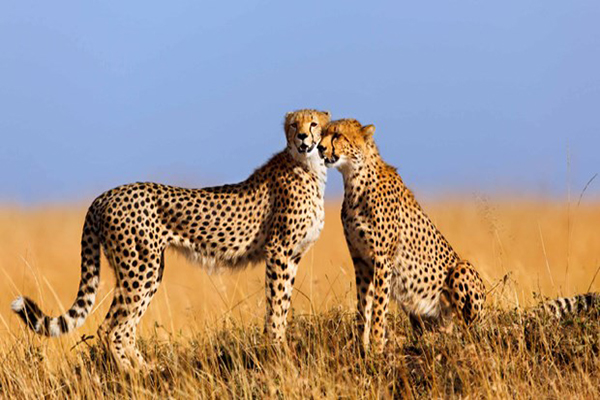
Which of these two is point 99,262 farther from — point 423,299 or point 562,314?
point 562,314

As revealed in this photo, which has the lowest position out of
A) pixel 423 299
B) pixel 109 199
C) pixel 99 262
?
pixel 423 299

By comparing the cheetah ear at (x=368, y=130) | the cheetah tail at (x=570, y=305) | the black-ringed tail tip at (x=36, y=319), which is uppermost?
the cheetah ear at (x=368, y=130)

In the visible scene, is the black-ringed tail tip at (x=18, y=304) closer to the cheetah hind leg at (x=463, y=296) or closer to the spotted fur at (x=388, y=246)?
the spotted fur at (x=388, y=246)

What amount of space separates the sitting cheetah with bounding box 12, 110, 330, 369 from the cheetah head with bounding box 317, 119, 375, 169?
359 mm

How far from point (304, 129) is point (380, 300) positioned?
49.2 inches

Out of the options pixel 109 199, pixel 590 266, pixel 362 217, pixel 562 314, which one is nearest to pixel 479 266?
pixel 562 314

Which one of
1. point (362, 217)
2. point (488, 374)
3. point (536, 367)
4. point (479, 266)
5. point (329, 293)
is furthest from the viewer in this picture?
point (479, 266)

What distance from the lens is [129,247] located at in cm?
525

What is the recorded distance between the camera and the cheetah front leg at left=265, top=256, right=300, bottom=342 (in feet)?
17.0

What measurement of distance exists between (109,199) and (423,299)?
2078 mm

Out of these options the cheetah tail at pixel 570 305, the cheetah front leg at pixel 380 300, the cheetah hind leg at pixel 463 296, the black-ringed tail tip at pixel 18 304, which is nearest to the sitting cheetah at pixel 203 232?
the black-ringed tail tip at pixel 18 304

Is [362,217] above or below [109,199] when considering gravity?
below

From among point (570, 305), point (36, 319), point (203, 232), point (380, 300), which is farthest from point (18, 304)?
point (570, 305)

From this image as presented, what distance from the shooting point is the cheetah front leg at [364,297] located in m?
4.79
